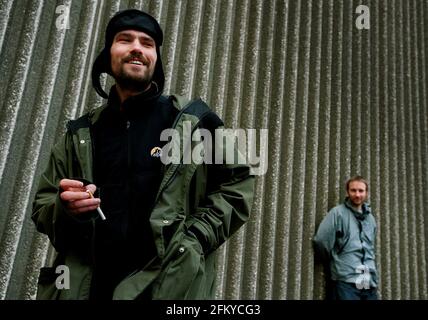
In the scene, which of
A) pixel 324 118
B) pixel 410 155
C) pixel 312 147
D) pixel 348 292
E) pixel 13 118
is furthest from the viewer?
pixel 410 155

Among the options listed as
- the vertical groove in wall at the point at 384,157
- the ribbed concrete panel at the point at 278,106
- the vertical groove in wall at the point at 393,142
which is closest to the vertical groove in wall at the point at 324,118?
the ribbed concrete panel at the point at 278,106

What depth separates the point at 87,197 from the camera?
1.41 metres

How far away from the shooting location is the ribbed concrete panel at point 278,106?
2836 millimetres

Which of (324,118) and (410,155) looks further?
(410,155)

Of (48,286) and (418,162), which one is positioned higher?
(418,162)

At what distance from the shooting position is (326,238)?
4043 millimetres

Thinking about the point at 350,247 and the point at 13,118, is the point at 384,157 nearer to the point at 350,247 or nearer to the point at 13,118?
the point at 350,247

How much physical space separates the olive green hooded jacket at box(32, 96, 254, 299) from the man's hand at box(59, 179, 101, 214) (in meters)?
0.06

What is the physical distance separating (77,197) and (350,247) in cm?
334

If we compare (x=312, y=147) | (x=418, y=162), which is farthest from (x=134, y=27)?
(x=418, y=162)

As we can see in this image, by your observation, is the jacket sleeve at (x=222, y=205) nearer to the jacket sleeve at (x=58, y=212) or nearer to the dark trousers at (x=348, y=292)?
the jacket sleeve at (x=58, y=212)

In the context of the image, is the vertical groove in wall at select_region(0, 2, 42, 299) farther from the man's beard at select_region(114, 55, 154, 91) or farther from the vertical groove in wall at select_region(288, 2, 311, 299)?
the vertical groove in wall at select_region(288, 2, 311, 299)

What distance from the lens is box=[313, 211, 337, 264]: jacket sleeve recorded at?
4043 millimetres
